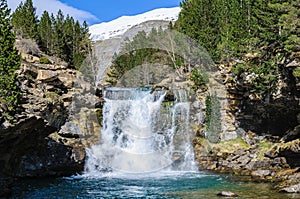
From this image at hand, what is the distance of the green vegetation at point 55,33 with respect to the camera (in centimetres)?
7444

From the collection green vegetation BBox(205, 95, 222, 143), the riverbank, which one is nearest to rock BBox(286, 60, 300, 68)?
the riverbank

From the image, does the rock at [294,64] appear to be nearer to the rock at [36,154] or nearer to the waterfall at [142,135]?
the waterfall at [142,135]

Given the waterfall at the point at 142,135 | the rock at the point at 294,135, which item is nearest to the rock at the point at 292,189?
the rock at the point at 294,135

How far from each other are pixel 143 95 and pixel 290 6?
2632 centimetres

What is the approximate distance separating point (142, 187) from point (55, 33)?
5727 centimetres

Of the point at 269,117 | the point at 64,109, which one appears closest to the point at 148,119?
the point at 64,109

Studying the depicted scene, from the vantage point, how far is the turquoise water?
30172 millimetres

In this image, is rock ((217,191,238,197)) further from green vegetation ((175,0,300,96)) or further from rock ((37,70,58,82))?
rock ((37,70,58,82))

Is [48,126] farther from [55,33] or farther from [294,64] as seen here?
[55,33]

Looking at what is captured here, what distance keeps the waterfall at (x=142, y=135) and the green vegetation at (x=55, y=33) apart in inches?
1042

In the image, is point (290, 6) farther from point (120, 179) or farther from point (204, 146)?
point (120, 179)

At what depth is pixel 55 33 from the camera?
267ft

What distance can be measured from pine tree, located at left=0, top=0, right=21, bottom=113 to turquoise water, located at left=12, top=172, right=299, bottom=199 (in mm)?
8528

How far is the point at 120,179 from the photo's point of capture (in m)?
39.3
